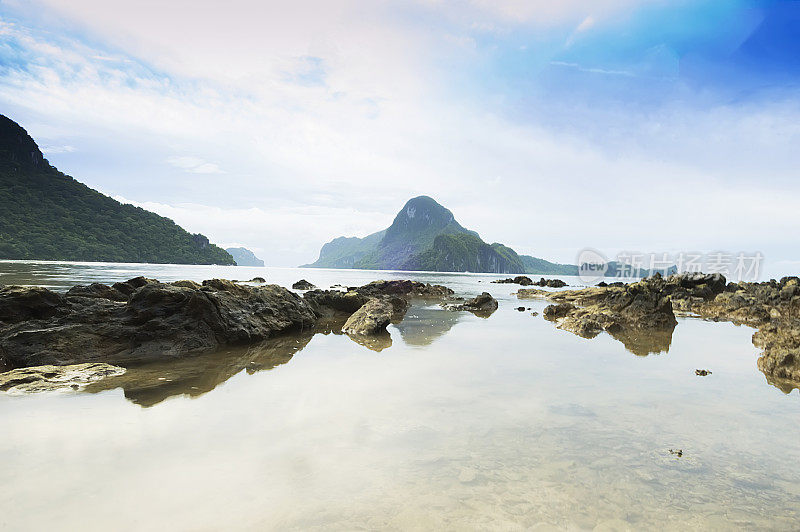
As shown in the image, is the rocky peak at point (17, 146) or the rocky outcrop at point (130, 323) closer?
the rocky outcrop at point (130, 323)

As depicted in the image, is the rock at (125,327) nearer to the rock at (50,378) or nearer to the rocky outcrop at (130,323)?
the rocky outcrop at (130,323)

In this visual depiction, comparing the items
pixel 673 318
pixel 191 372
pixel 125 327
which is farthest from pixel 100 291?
pixel 673 318

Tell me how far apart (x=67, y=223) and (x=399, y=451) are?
510ft

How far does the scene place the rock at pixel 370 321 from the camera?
1446cm

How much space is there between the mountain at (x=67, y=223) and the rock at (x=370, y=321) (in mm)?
125905

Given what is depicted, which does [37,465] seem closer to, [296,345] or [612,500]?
[612,500]

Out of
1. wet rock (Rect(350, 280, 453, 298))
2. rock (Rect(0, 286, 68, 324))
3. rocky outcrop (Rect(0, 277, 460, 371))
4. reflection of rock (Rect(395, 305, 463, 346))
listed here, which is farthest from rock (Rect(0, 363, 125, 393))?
wet rock (Rect(350, 280, 453, 298))

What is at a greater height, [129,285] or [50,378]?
[129,285]

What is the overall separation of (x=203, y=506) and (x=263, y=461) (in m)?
0.90

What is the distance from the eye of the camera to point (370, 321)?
1473 cm

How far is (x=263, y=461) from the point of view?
4254 mm

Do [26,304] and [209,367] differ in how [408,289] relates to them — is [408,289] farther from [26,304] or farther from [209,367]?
[26,304]

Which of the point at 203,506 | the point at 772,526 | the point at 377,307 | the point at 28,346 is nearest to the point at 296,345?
the point at 377,307

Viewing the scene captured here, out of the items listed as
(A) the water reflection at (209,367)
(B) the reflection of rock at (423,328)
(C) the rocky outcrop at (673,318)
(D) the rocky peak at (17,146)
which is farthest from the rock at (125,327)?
(D) the rocky peak at (17,146)
